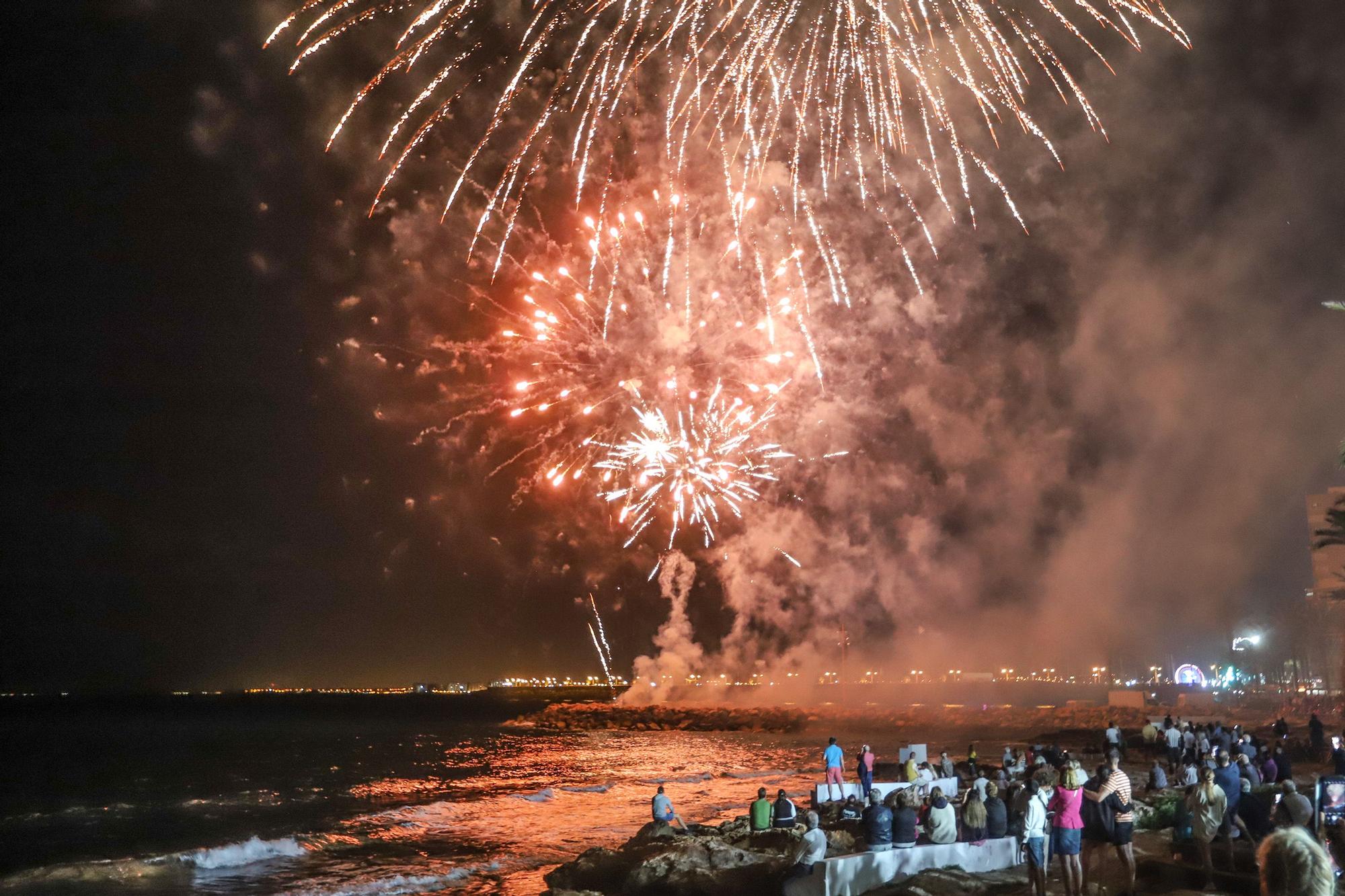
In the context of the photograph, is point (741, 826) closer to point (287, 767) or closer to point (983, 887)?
point (983, 887)

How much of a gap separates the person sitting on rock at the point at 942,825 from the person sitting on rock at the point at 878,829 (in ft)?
2.95

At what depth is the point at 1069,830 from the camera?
9.71 meters

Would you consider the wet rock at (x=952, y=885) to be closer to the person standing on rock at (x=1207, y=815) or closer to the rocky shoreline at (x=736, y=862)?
the rocky shoreline at (x=736, y=862)

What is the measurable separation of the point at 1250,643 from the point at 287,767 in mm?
74581

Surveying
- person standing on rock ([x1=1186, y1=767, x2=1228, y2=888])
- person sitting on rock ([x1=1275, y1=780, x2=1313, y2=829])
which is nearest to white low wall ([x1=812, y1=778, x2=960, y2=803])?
person standing on rock ([x1=1186, y1=767, x2=1228, y2=888])

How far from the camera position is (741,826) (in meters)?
19.0

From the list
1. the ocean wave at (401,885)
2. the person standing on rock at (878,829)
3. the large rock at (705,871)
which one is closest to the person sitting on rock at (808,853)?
the person standing on rock at (878,829)

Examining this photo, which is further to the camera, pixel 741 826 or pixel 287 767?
pixel 287 767

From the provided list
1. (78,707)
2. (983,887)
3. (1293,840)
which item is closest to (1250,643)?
(983,887)

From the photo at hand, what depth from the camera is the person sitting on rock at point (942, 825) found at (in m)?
13.2

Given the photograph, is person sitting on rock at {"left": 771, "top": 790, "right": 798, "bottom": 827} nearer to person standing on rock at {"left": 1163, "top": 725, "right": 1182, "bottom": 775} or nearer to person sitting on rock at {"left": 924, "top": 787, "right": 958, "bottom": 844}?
→ person sitting on rock at {"left": 924, "top": 787, "right": 958, "bottom": 844}

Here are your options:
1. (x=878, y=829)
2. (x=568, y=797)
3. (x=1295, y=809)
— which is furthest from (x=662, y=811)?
(x=568, y=797)

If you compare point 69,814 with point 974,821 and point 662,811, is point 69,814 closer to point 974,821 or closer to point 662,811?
point 662,811

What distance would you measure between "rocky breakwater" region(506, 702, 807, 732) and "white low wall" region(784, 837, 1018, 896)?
58756 mm
